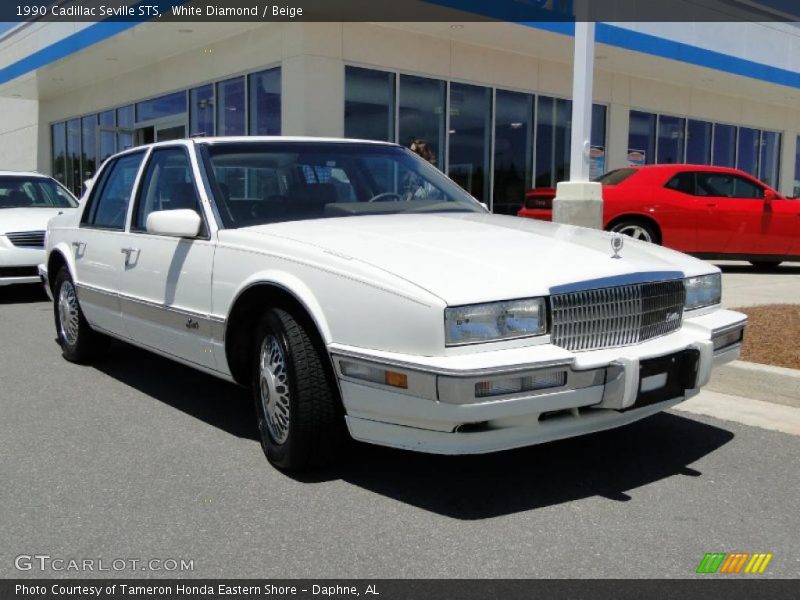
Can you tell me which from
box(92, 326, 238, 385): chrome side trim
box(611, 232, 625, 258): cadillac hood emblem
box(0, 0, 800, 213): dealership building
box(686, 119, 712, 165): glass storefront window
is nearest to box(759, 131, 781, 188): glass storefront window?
box(0, 0, 800, 213): dealership building

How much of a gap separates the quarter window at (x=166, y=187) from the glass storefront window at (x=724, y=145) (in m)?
19.7

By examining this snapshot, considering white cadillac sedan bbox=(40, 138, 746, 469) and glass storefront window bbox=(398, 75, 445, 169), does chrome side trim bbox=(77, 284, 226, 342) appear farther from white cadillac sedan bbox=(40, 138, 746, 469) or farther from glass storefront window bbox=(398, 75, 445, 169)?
glass storefront window bbox=(398, 75, 445, 169)

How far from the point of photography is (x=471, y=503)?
338cm

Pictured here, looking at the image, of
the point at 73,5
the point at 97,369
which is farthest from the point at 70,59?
the point at 97,369

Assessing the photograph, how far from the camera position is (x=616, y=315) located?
3.47m

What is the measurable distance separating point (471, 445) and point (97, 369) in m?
3.83

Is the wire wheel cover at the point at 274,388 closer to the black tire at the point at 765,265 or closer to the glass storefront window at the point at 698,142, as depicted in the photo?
the black tire at the point at 765,265

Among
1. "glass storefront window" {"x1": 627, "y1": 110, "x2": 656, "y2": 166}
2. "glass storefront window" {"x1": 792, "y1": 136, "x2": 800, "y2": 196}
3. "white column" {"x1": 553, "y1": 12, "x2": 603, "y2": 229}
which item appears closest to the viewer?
"white column" {"x1": 553, "y1": 12, "x2": 603, "y2": 229}

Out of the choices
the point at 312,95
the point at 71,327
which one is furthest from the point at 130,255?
the point at 312,95

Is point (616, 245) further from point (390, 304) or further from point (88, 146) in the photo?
point (88, 146)

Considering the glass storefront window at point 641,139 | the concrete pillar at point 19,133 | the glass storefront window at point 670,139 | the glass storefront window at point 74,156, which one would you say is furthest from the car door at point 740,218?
the concrete pillar at point 19,133

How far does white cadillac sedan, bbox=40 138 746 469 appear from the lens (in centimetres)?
308

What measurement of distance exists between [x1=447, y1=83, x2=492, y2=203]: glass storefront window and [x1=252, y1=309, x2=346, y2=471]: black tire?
1246cm

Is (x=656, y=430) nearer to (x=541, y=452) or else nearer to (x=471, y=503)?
(x=541, y=452)
